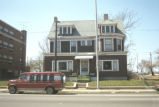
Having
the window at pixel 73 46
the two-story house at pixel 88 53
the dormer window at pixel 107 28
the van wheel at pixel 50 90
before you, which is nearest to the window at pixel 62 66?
the two-story house at pixel 88 53

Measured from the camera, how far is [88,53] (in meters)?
28.8

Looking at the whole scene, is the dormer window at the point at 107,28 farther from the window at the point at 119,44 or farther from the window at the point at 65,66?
the window at the point at 65,66

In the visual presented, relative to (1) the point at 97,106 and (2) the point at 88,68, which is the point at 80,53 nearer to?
(2) the point at 88,68

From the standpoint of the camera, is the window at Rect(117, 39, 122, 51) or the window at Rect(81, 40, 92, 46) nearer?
the window at Rect(117, 39, 122, 51)

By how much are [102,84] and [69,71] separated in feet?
27.7

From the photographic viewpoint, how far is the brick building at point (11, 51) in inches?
1736

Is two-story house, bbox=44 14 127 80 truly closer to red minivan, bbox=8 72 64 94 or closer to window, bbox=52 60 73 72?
window, bbox=52 60 73 72

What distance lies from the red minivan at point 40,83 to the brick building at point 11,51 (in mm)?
29151

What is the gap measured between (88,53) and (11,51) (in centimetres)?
2948

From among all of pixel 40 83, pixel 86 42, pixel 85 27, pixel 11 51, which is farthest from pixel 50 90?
pixel 11 51

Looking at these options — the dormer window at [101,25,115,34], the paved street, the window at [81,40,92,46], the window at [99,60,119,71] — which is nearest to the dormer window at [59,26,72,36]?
the window at [81,40,92,46]

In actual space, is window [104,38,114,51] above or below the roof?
below

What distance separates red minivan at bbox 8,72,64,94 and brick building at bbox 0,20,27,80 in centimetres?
2915

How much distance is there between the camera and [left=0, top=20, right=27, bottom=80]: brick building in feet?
145
